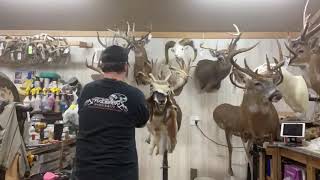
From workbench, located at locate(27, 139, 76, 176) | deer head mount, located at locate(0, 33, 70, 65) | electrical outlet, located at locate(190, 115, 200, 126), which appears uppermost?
deer head mount, located at locate(0, 33, 70, 65)

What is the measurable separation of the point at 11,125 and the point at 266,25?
4106 mm

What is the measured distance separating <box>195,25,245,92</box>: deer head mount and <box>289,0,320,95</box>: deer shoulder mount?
1.50m

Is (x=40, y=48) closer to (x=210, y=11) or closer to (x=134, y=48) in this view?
(x=134, y=48)

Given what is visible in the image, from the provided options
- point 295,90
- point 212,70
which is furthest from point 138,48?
point 295,90

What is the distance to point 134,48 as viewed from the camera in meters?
5.36

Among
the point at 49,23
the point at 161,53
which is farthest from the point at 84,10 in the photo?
the point at 161,53

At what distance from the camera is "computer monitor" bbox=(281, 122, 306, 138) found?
11.3 feet

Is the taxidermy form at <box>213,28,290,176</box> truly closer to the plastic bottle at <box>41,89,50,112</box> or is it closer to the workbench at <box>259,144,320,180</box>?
the workbench at <box>259,144,320,180</box>

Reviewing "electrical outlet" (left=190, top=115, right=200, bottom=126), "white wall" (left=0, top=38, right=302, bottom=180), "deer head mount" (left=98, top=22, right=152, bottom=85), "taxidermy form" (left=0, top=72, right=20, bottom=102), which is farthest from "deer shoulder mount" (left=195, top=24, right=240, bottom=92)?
"taxidermy form" (left=0, top=72, right=20, bottom=102)

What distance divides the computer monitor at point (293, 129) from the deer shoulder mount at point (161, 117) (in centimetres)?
120

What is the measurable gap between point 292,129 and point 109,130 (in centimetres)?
198

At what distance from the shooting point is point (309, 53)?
3.68m

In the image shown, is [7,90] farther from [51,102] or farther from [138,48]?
[138,48]

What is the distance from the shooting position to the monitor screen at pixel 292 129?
3445 millimetres
